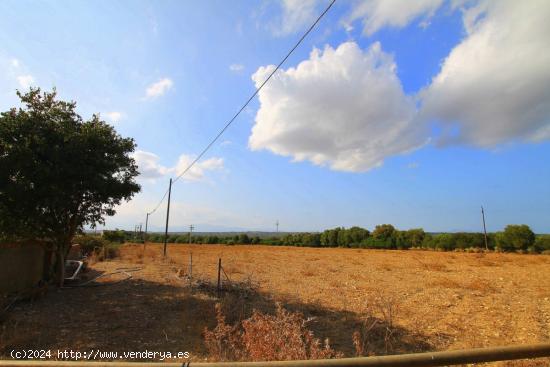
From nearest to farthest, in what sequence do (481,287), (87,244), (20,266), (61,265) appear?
(20,266)
(61,265)
(481,287)
(87,244)

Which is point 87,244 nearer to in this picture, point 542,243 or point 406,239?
point 406,239

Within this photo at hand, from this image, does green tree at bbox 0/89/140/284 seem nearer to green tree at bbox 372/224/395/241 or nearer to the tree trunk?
the tree trunk

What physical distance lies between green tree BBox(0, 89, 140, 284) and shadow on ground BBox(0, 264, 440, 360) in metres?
2.38

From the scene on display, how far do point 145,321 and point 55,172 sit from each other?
18.4 ft

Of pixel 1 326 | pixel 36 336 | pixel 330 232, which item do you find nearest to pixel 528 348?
pixel 36 336

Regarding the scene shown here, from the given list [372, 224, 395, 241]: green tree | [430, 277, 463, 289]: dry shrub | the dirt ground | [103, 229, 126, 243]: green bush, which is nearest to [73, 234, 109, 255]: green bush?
the dirt ground

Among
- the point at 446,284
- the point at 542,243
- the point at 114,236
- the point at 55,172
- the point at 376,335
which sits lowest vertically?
the point at 376,335

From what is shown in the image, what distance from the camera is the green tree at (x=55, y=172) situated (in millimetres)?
10391

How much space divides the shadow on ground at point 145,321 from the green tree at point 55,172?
238cm

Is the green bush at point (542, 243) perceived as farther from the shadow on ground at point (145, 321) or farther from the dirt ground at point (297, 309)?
the shadow on ground at point (145, 321)

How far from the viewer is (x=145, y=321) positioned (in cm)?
885

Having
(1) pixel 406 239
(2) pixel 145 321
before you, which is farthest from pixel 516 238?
(2) pixel 145 321

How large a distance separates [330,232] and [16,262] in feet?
208

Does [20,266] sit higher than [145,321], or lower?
higher
